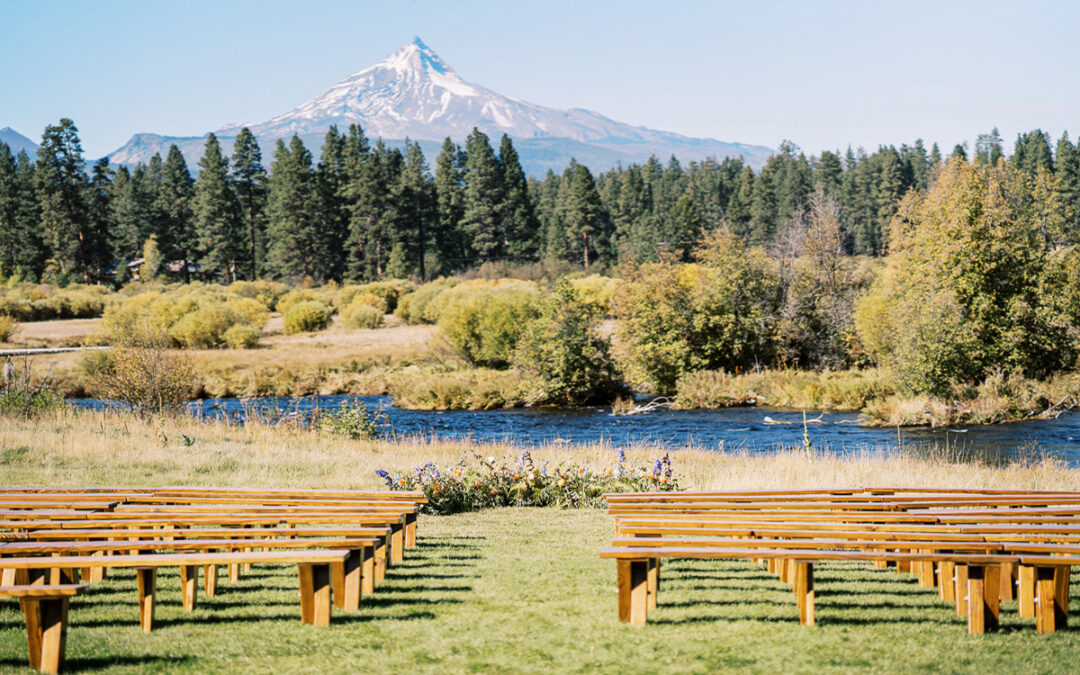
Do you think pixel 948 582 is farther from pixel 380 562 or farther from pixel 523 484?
pixel 523 484

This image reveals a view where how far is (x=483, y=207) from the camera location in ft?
262

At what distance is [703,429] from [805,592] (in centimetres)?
2131

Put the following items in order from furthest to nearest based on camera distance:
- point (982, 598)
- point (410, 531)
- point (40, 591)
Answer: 1. point (410, 531)
2. point (982, 598)
3. point (40, 591)

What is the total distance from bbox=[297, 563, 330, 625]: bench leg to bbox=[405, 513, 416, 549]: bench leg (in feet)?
8.16

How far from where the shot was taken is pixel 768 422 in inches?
1092

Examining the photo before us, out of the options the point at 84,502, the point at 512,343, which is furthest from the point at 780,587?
the point at 512,343

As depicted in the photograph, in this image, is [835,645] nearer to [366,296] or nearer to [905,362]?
[905,362]

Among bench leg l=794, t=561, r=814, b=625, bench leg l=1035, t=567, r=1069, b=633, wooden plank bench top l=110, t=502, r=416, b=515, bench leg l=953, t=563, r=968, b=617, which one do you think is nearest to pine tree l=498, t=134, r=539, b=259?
wooden plank bench top l=110, t=502, r=416, b=515

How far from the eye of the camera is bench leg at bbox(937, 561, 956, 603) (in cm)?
603

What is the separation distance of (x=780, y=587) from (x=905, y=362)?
2389 centimetres

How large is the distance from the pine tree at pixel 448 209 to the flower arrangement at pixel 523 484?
67.5 metres

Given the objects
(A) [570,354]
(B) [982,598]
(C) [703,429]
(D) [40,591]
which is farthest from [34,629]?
(A) [570,354]

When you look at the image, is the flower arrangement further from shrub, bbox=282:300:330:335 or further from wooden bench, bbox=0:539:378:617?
shrub, bbox=282:300:330:335

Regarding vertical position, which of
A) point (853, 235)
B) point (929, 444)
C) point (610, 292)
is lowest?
point (929, 444)
